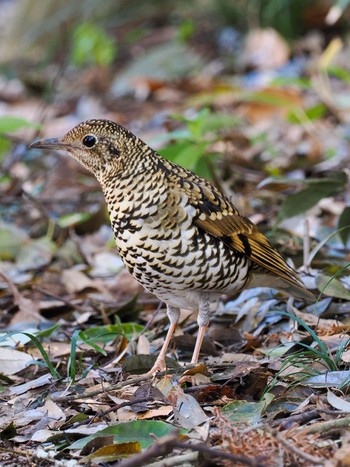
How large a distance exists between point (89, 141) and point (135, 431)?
1704 mm

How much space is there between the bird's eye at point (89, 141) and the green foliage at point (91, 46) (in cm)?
931

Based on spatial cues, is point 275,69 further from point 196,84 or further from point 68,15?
point 68,15

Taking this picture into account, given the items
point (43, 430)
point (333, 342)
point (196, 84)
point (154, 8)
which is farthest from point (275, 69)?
point (43, 430)

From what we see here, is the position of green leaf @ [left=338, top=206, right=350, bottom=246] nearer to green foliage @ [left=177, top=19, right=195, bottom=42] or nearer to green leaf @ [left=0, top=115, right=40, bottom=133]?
green leaf @ [left=0, top=115, right=40, bottom=133]

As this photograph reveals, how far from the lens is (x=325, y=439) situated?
3516mm

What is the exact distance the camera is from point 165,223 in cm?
459

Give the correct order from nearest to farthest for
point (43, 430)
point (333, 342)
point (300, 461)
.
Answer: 1. point (300, 461)
2. point (43, 430)
3. point (333, 342)

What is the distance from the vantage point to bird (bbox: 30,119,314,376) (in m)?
4.59


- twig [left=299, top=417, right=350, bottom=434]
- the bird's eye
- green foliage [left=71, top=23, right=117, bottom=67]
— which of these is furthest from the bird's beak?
green foliage [left=71, top=23, right=117, bottom=67]

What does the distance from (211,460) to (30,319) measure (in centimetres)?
282

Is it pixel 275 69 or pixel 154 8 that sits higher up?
pixel 154 8

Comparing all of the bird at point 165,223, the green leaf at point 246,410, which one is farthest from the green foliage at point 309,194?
the green leaf at point 246,410

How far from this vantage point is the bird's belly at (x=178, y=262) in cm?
455

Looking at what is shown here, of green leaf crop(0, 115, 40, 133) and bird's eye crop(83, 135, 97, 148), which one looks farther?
green leaf crop(0, 115, 40, 133)
